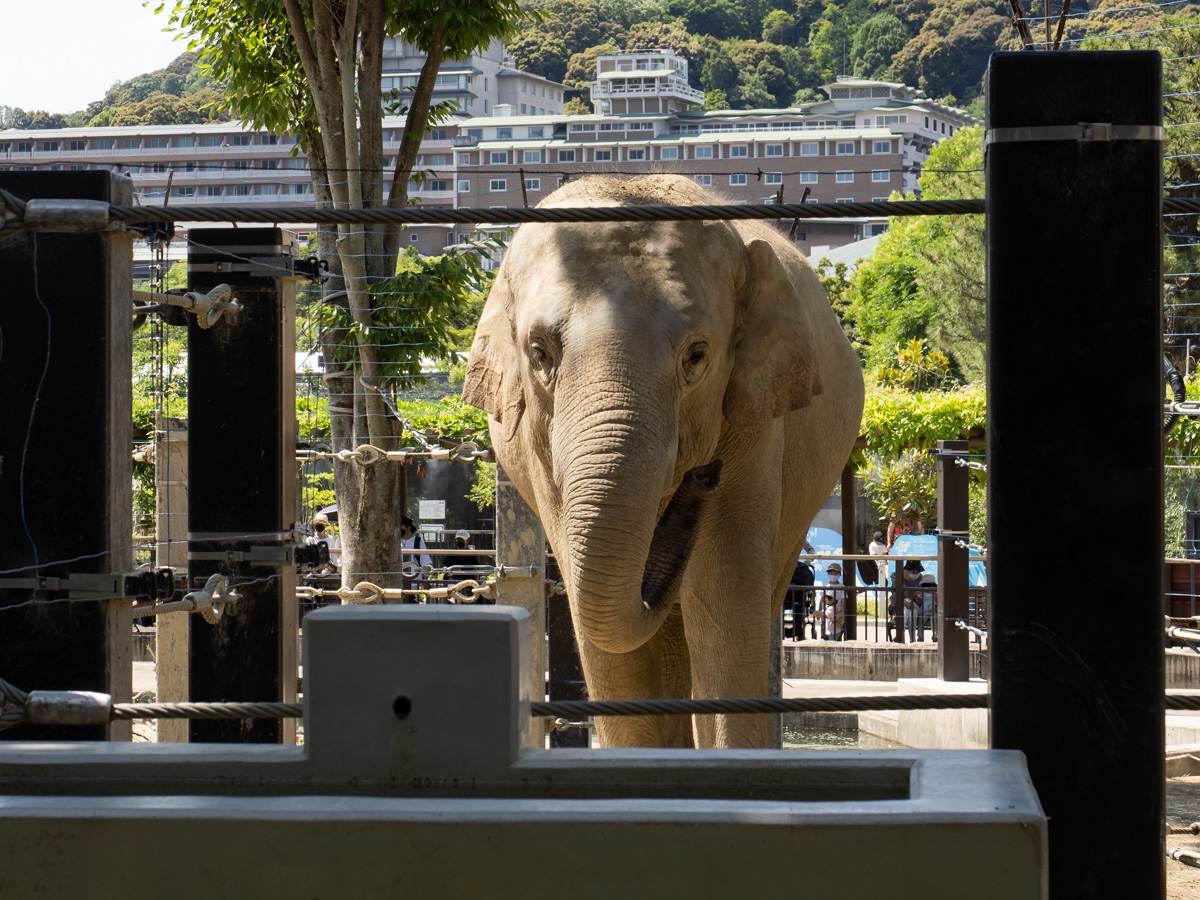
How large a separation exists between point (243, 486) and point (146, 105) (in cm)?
13068

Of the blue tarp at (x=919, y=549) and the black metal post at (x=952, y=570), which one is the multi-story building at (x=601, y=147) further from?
the black metal post at (x=952, y=570)

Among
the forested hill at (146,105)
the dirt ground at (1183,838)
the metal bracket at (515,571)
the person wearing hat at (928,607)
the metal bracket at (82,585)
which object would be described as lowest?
the dirt ground at (1183,838)

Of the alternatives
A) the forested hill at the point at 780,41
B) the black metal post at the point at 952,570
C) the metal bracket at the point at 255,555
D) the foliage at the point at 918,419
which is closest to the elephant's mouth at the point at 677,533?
the metal bracket at the point at 255,555

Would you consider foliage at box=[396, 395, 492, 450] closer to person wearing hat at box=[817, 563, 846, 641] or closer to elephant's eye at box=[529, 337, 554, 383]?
person wearing hat at box=[817, 563, 846, 641]

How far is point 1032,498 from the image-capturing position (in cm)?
241

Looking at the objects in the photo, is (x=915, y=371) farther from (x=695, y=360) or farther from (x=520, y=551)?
(x=695, y=360)

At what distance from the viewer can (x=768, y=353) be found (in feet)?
15.5

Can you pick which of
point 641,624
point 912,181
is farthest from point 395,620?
point 912,181

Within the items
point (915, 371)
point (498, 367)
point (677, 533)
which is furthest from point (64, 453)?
point (915, 371)

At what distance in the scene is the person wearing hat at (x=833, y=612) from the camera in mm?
14203

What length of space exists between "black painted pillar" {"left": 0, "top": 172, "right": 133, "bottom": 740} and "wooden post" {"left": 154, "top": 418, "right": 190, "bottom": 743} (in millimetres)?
2633

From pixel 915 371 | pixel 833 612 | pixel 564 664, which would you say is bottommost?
pixel 833 612

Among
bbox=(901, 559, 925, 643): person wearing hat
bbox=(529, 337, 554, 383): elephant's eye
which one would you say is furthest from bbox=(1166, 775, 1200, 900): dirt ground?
bbox=(901, 559, 925, 643): person wearing hat

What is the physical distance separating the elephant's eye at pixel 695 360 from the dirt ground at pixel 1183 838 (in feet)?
7.28
